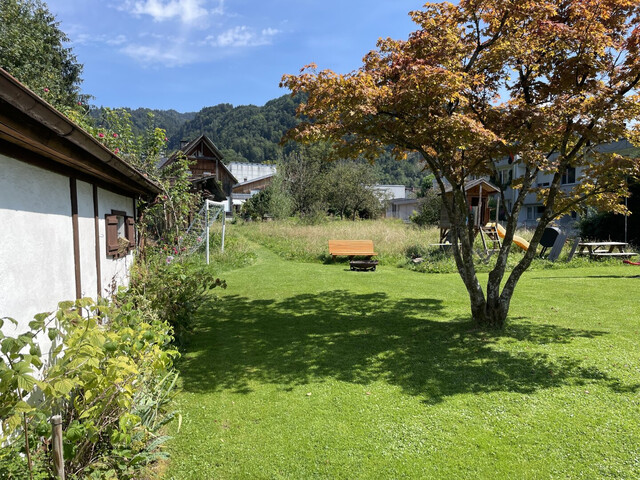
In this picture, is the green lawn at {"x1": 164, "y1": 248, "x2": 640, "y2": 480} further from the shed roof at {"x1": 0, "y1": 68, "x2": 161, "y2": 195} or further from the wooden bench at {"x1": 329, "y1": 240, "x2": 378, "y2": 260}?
the wooden bench at {"x1": 329, "y1": 240, "x2": 378, "y2": 260}

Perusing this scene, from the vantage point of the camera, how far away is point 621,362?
518 cm

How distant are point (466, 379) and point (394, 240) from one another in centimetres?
1394

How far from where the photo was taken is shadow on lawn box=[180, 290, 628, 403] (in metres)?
4.78

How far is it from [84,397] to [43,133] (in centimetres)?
186

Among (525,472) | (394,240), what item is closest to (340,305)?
(525,472)

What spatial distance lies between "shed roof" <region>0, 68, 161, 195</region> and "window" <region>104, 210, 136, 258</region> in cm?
147

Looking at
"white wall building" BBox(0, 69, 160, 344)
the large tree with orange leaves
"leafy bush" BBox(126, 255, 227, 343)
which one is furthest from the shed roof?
the large tree with orange leaves

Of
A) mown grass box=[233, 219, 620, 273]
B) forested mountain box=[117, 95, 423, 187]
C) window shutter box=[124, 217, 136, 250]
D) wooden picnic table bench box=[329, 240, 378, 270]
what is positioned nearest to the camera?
window shutter box=[124, 217, 136, 250]

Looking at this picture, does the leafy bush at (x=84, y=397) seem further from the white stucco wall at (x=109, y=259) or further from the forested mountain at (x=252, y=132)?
the forested mountain at (x=252, y=132)

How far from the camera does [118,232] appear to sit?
6.18 m

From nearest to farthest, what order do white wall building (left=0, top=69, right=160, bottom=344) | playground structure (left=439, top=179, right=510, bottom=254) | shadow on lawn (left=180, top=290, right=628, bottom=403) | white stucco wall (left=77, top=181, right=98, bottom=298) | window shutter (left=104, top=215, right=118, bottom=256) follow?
white wall building (left=0, top=69, right=160, bottom=344) < white stucco wall (left=77, top=181, right=98, bottom=298) < shadow on lawn (left=180, top=290, right=628, bottom=403) < window shutter (left=104, top=215, right=118, bottom=256) < playground structure (left=439, top=179, right=510, bottom=254)

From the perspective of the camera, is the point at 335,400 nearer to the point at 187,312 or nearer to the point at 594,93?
the point at 187,312

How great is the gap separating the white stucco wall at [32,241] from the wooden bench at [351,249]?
39.8ft

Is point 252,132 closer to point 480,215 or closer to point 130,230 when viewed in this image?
point 480,215
